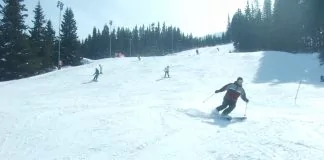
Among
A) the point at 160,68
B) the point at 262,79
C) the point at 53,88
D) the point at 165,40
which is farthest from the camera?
the point at 165,40

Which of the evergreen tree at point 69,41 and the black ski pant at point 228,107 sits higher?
the evergreen tree at point 69,41

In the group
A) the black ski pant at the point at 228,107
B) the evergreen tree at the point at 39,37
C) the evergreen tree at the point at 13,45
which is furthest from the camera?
the evergreen tree at the point at 39,37

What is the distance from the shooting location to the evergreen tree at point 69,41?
6907 cm

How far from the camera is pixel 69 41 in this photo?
69.7 meters

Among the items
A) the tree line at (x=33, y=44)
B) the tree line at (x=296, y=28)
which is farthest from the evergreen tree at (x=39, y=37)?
the tree line at (x=296, y=28)

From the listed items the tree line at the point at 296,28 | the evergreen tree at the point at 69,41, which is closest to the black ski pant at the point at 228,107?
the tree line at the point at 296,28

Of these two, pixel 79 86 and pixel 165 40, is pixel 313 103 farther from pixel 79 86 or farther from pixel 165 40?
pixel 165 40

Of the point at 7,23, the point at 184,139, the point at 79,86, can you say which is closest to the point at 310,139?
the point at 184,139

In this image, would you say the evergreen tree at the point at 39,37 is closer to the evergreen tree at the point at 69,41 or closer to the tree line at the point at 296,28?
the evergreen tree at the point at 69,41

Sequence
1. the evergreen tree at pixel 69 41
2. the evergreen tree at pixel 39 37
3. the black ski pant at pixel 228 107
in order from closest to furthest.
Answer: the black ski pant at pixel 228 107 → the evergreen tree at pixel 39 37 → the evergreen tree at pixel 69 41

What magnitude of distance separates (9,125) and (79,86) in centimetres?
1902

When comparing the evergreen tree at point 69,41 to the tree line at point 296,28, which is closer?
the tree line at point 296,28

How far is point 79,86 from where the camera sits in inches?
1289

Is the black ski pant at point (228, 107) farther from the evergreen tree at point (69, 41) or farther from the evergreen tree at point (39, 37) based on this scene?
the evergreen tree at point (69, 41)
